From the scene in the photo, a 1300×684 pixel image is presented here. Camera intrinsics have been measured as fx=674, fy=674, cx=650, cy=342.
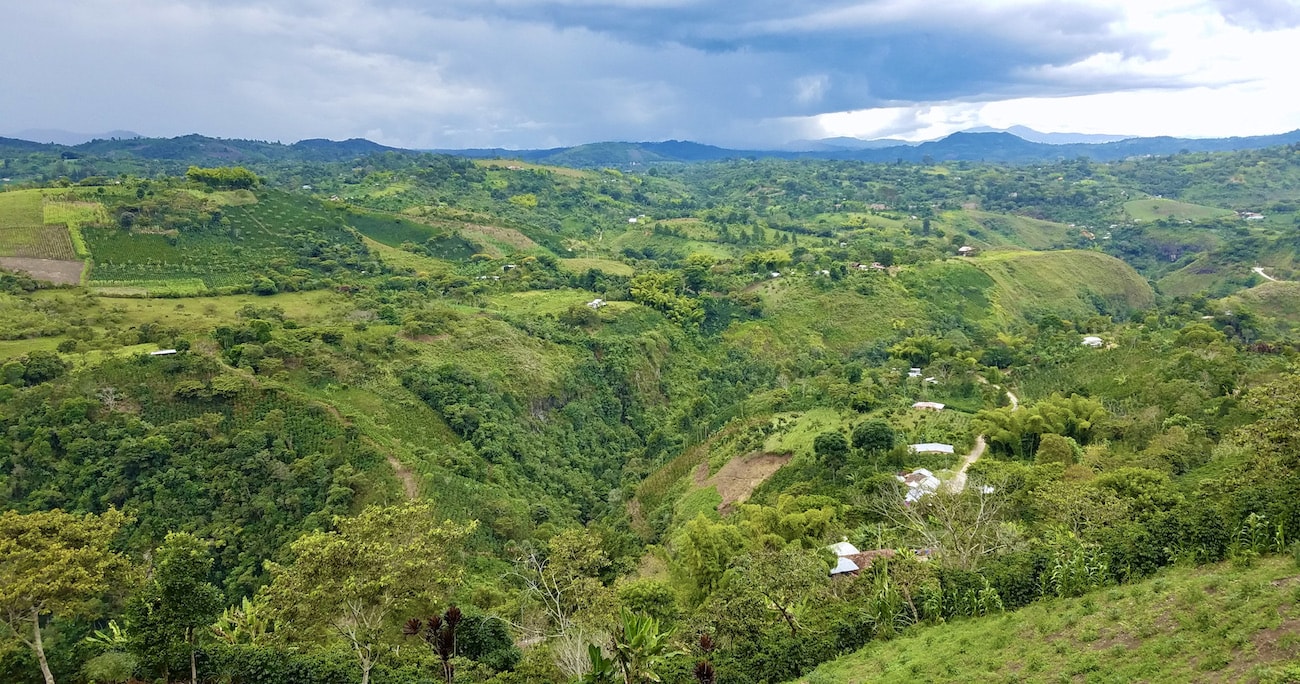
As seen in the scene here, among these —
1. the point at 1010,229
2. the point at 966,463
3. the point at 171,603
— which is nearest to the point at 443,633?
the point at 171,603

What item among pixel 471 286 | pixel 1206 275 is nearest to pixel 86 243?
pixel 471 286

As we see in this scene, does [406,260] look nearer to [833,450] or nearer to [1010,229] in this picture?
[833,450]

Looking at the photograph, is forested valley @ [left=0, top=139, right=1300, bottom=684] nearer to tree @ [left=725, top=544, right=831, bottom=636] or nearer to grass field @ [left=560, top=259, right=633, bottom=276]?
tree @ [left=725, top=544, right=831, bottom=636]

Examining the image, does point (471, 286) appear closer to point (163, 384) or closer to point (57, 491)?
point (163, 384)

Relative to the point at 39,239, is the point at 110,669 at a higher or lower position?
lower

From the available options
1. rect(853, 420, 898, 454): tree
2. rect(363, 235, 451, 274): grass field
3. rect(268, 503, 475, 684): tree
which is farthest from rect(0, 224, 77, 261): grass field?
rect(853, 420, 898, 454): tree

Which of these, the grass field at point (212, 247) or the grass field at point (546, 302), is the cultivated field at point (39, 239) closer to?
the grass field at point (212, 247)
